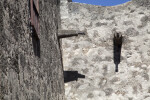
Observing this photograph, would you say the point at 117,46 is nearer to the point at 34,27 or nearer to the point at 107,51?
the point at 107,51

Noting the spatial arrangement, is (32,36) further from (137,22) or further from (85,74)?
(137,22)

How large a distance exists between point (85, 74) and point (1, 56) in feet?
15.3

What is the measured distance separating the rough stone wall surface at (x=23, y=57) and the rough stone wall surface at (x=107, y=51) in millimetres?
1426

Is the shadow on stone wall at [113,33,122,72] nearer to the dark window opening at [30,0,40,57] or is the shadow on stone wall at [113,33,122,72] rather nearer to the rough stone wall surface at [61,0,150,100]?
the rough stone wall surface at [61,0,150,100]

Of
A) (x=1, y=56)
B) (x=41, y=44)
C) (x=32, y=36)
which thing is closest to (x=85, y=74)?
(x=41, y=44)

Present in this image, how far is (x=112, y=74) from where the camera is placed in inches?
284

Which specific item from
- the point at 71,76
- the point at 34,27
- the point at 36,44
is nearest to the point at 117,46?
the point at 71,76

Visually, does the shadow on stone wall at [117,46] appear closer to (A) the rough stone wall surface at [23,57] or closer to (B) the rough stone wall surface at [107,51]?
(B) the rough stone wall surface at [107,51]

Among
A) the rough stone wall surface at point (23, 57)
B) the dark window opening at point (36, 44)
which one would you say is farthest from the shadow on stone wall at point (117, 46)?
the dark window opening at point (36, 44)

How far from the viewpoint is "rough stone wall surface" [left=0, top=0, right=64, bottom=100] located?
2797mm

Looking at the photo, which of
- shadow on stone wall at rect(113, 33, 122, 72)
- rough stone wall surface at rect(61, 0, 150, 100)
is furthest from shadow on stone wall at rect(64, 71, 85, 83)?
shadow on stone wall at rect(113, 33, 122, 72)

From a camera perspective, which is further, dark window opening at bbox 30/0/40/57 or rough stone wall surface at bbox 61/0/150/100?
rough stone wall surface at bbox 61/0/150/100

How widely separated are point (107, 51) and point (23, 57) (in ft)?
13.4

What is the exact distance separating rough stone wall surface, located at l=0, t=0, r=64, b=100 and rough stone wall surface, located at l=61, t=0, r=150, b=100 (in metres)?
1.43
